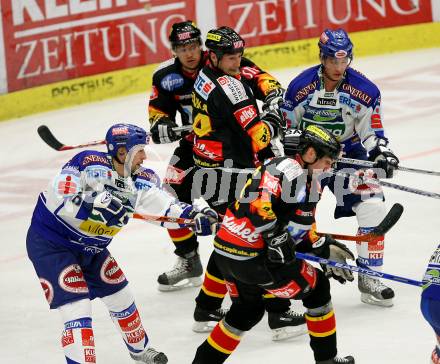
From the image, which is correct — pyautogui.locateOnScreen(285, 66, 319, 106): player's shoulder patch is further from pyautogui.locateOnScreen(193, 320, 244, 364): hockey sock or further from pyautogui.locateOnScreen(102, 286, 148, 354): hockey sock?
pyautogui.locateOnScreen(193, 320, 244, 364): hockey sock

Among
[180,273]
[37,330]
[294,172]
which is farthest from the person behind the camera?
[180,273]

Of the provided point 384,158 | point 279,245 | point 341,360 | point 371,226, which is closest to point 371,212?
point 371,226

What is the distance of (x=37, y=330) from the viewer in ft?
22.3

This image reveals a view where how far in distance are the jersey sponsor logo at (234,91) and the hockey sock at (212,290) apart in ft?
3.02

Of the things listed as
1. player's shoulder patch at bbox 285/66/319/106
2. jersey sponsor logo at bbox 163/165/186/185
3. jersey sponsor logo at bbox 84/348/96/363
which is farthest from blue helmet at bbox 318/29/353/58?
jersey sponsor logo at bbox 84/348/96/363

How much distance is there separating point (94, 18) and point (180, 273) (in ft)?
16.6

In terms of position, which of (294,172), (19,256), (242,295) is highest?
(294,172)

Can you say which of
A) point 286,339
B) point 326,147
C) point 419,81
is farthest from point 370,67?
point 326,147

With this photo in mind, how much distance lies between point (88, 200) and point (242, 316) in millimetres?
969

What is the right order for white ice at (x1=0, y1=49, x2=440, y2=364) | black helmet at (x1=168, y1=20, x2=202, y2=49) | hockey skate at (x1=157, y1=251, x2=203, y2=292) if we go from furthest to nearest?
1. hockey skate at (x1=157, y1=251, x2=203, y2=292)
2. black helmet at (x1=168, y1=20, x2=202, y2=49)
3. white ice at (x1=0, y1=49, x2=440, y2=364)

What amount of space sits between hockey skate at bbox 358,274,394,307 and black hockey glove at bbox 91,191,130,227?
1.74 m

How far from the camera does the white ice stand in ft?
20.4

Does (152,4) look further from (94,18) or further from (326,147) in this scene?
(326,147)

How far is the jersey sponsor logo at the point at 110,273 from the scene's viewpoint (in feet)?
19.2
